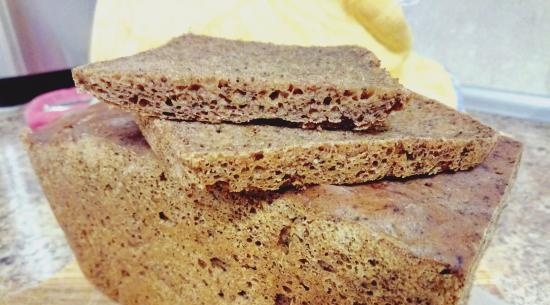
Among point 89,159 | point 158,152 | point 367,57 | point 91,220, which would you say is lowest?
point 91,220

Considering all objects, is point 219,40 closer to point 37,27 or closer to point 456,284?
point 456,284

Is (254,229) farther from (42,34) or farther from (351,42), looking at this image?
(42,34)

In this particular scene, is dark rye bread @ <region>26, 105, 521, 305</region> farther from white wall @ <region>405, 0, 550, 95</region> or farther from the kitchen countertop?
white wall @ <region>405, 0, 550, 95</region>

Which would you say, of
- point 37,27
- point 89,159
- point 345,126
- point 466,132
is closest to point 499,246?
point 466,132

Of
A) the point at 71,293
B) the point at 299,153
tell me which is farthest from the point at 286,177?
the point at 71,293

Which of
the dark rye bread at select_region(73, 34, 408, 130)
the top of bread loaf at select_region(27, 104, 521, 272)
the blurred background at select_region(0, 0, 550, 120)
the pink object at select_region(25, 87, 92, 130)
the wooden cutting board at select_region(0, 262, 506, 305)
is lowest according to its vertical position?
the pink object at select_region(25, 87, 92, 130)

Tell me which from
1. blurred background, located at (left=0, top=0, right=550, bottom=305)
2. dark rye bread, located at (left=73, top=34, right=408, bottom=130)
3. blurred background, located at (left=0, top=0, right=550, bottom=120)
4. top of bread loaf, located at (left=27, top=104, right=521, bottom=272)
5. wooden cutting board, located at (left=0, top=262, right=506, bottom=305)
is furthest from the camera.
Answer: blurred background, located at (left=0, top=0, right=550, bottom=120)

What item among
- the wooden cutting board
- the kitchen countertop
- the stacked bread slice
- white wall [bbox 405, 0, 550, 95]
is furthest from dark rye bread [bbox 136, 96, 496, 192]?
white wall [bbox 405, 0, 550, 95]

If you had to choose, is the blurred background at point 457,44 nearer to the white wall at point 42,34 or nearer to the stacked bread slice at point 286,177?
the white wall at point 42,34
